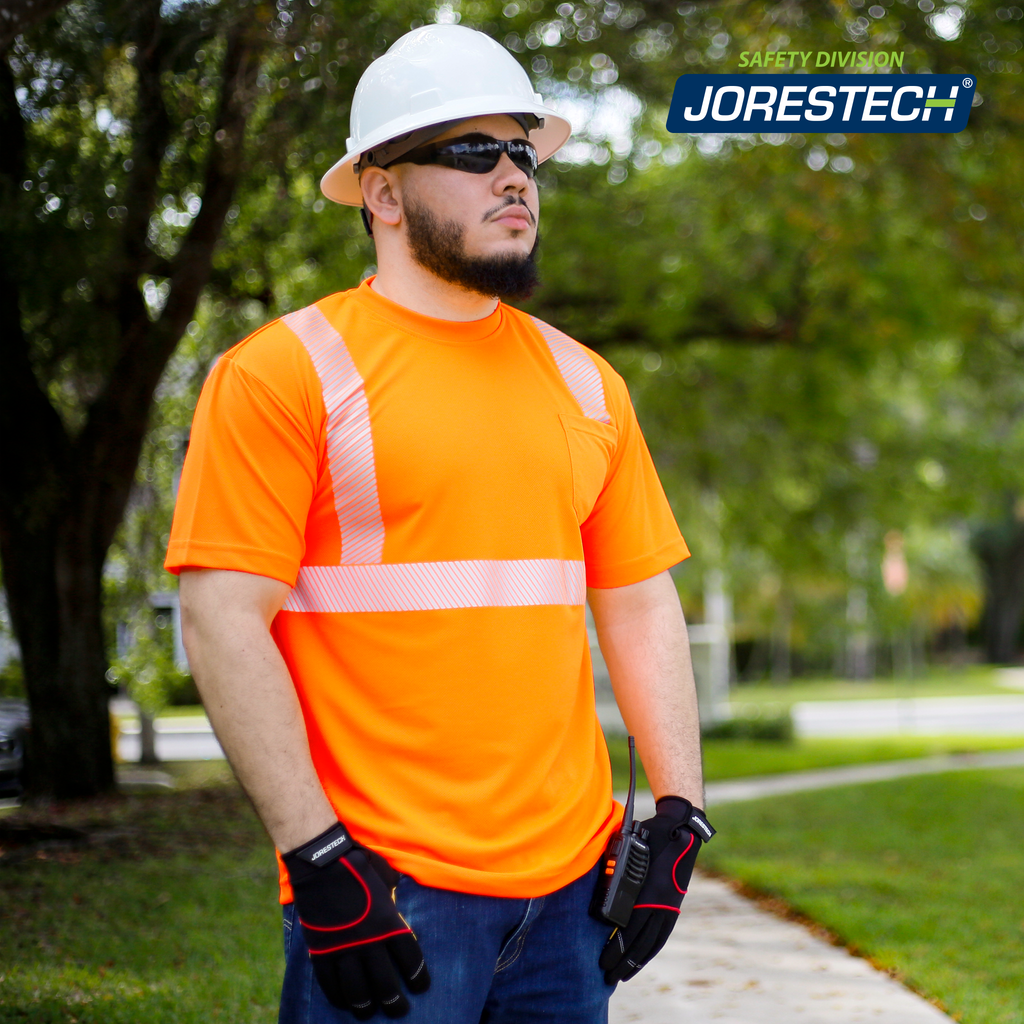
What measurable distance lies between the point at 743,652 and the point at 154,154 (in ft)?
135

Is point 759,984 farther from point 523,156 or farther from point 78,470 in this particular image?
point 78,470

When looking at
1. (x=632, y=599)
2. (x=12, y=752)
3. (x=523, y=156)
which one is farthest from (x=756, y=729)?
(x=523, y=156)

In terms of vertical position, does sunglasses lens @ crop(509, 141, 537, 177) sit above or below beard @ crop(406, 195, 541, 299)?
above

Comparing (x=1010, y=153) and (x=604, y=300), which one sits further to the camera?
(x=604, y=300)

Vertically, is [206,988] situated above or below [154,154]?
below

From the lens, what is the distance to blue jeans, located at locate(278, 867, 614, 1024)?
66.3 inches

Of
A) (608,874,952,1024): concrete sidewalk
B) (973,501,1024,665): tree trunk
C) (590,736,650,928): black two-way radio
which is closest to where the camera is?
(590,736,650,928): black two-way radio

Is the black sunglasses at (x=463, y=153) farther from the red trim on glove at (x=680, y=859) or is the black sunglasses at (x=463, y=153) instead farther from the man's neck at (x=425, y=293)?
the red trim on glove at (x=680, y=859)

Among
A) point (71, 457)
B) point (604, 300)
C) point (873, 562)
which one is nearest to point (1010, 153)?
point (604, 300)

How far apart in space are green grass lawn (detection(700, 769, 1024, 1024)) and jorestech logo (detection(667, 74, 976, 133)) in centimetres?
436

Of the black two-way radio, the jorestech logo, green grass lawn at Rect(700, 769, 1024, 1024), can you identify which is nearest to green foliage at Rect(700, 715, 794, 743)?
green grass lawn at Rect(700, 769, 1024, 1024)

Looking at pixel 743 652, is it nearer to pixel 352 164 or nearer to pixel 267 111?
pixel 267 111

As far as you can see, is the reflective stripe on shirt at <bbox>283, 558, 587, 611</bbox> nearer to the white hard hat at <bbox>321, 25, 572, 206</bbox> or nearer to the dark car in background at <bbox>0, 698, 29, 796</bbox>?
the white hard hat at <bbox>321, 25, 572, 206</bbox>

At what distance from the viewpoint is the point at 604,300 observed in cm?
1162
